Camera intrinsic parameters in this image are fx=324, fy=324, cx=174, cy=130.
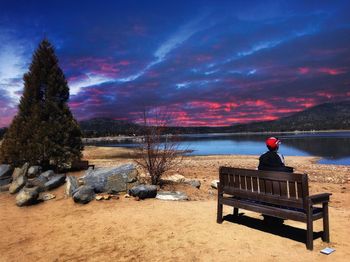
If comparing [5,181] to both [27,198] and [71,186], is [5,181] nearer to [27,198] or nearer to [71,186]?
[27,198]

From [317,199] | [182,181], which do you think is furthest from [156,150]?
[317,199]

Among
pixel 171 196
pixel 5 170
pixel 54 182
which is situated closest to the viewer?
pixel 171 196

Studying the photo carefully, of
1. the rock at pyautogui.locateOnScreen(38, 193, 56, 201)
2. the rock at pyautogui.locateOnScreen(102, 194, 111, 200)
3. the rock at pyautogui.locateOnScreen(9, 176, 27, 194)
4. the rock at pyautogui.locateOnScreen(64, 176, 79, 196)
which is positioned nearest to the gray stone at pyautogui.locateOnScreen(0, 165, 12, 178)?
the rock at pyautogui.locateOnScreen(9, 176, 27, 194)

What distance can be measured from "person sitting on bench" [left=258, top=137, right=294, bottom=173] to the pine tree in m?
10.4

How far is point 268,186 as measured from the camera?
21.8ft

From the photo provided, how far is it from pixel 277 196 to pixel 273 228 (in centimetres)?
126

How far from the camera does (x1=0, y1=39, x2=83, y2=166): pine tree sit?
14508 mm

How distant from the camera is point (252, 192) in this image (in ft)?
22.9

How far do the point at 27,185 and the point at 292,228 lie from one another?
9.56 m

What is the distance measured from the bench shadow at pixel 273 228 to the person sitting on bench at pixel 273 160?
134 cm

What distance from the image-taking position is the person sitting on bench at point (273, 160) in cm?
699

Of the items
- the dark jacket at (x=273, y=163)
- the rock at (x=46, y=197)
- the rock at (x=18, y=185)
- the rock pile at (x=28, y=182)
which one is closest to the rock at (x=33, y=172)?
the rock pile at (x=28, y=182)

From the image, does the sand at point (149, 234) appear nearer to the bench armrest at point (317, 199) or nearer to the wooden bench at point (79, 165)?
the bench armrest at point (317, 199)

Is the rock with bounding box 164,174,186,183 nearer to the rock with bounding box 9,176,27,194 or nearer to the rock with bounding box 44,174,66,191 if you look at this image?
the rock with bounding box 44,174,66,191
